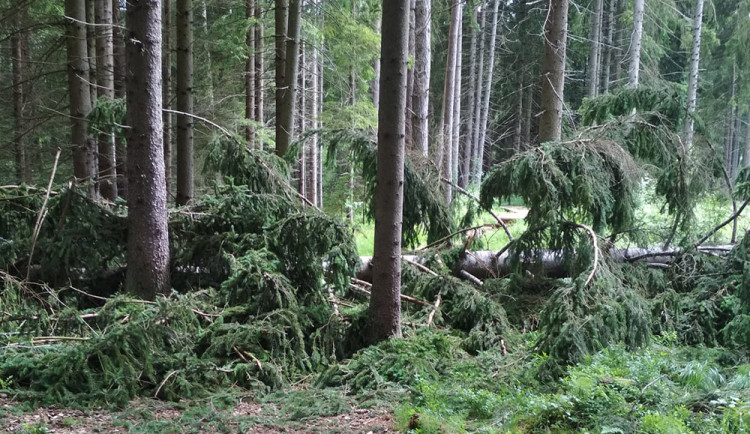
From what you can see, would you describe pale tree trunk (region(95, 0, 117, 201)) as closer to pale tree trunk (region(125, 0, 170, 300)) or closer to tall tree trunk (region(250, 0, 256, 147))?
tall tree trunk (region(250, 0, 256, 147))

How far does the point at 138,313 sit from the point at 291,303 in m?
1.43

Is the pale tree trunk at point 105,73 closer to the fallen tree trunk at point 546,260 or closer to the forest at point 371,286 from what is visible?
the forest at point 371,286

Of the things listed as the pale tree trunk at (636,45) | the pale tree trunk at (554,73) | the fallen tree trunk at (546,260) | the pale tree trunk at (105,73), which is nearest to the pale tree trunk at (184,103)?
the pale tree trunk at (105,73)

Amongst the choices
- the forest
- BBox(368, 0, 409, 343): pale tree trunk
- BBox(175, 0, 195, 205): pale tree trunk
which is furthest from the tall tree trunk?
BBox(368, 0, 409, 343): pale tree trunk

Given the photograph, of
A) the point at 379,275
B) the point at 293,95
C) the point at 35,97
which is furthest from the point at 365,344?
the point at 35,97

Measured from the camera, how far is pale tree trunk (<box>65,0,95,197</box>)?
800cm

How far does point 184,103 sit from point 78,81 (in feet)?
5.57

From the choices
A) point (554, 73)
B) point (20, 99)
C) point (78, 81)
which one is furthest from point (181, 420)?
point (20, 99)

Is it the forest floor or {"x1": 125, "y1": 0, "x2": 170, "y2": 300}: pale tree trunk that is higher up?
{"x1": 125, "y1": 0, "x2": 170, "y2": 300}: pale tree trunk

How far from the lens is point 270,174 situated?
7.22 metres

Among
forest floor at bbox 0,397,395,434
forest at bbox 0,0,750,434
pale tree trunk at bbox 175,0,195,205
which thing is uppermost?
pale tree trunk at bbox 175,0,195,205

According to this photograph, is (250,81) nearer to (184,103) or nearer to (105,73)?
(105,73)

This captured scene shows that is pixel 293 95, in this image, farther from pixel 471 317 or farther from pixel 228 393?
pixel 228 393

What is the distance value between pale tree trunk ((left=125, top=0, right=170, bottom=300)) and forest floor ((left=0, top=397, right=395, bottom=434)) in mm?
1830
